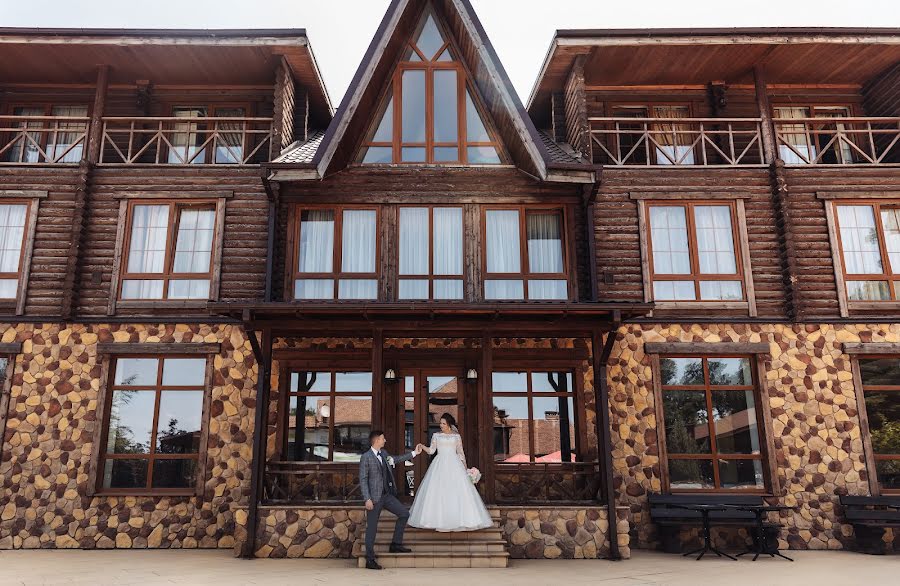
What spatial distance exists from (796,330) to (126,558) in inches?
451

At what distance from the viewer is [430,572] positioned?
8344 millimetres

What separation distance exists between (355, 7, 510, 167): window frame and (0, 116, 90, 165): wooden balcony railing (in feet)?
18.7

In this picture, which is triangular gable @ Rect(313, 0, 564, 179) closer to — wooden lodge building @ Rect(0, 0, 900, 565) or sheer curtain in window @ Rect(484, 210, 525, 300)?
wooden lodge building @ Rect(0, 0, 900, 565)

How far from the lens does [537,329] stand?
10.6m

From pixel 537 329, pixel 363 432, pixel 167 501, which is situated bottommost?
pixel 167 501

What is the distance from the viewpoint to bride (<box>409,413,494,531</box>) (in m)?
9.16

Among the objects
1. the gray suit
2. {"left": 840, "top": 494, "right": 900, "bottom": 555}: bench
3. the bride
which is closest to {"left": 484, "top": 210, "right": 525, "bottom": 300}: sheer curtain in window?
the bride

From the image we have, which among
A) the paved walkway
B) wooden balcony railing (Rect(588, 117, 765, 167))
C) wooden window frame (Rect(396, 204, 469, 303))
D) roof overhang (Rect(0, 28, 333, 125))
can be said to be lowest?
the paved walkway

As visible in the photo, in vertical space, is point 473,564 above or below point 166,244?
below

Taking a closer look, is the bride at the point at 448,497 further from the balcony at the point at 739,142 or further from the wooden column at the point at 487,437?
the balcony at the point at 739,142

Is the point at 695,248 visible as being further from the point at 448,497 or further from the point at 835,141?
the point at 448,497

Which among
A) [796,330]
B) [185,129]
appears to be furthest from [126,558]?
[796,330]

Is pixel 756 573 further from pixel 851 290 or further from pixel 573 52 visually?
pixel 573 52

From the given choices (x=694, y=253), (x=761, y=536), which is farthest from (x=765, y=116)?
(x=761, y=536)
